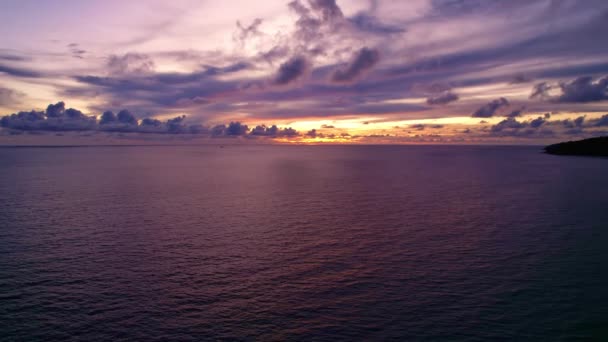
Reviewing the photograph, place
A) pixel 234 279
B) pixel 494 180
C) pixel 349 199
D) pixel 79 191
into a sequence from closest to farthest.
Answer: pixel 234 279 < pixel 349 199 < pixel 79 191 < pixel 494 180

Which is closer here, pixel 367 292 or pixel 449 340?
pixel 449 340

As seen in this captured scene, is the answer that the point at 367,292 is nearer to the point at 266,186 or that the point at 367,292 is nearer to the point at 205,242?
the point at 205,242

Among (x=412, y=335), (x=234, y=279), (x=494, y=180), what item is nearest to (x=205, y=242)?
(x=234, y=279)

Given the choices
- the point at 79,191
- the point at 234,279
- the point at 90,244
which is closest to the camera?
the point at 234,279

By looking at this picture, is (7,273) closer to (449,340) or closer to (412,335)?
(412,335)

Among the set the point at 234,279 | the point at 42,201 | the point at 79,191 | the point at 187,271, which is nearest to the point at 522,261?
the point at 234,279

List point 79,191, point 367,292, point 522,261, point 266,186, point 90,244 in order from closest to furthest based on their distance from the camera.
Answer: point 367,292
point 522,261
point 90,244
point 79,191
point 266,186
